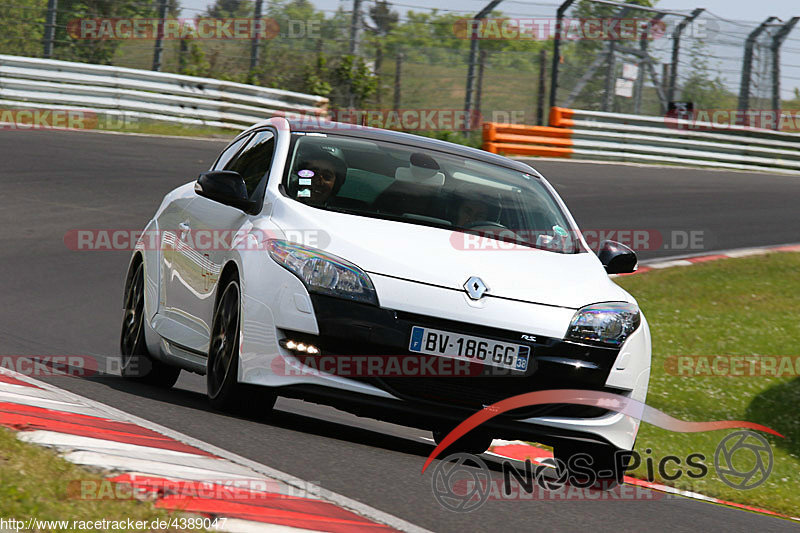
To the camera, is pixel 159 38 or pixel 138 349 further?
pixel 159 38

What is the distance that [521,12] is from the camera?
78.2 feet

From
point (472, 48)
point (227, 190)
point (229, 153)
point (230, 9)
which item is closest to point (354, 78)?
point (472, 48)

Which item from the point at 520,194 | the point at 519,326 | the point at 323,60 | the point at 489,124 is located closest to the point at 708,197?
the point at 489,124

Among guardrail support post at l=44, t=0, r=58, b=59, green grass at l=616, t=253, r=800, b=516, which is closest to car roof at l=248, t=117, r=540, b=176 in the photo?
green grass at l=616, t=253, r=800, b=516

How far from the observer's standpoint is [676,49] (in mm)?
26219

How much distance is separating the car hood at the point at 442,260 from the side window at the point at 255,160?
0.64 metres

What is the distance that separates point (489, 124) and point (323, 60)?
357 centimetres

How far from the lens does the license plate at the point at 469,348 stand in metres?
5.42

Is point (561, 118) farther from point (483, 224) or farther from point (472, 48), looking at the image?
point (483, 224)

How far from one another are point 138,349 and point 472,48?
1758 cm

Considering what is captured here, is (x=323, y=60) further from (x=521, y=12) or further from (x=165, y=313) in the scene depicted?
(x=165, y=313)

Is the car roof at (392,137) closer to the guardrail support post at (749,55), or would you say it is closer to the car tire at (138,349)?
the car tire at (138,349)

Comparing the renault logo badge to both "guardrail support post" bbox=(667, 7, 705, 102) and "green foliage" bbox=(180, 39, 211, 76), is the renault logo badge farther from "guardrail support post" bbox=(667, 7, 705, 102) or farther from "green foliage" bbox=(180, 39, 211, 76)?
"guardrail support post" bbox=(667, 7, 705, 102)

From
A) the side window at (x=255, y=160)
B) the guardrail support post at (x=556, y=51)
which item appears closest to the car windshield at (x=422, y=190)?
the side window at (x=255, y=160)
